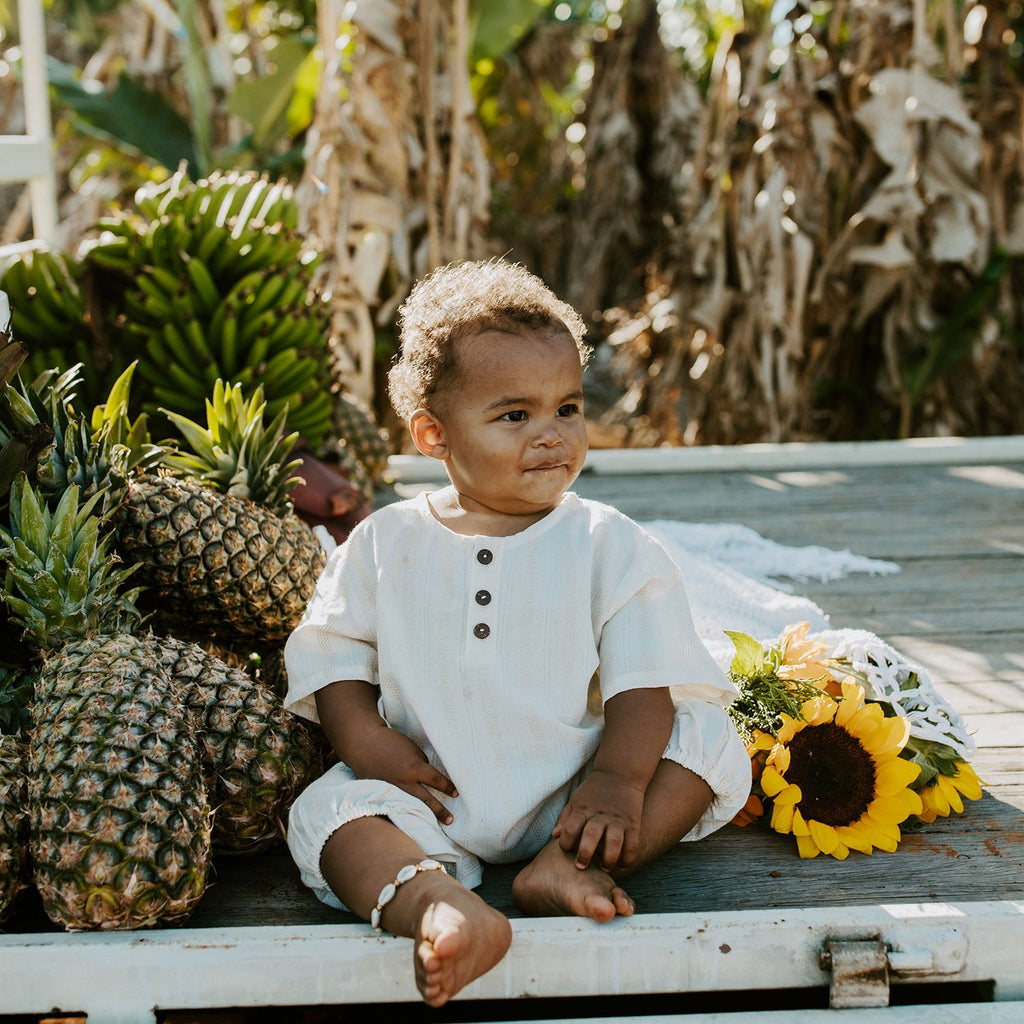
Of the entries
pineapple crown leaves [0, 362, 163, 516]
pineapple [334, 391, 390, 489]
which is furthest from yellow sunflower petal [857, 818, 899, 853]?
pineapple [334, 391, 390, 489]

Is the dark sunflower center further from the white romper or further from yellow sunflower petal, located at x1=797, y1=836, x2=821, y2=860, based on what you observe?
the white romper

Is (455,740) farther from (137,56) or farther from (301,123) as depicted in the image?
(137,56)

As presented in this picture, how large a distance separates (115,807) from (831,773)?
1.26 meters

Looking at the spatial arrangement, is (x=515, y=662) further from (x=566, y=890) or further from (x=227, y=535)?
(x=227, y=535)

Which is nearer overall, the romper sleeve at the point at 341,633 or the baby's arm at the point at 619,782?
the baby's arm at the point at 619,782

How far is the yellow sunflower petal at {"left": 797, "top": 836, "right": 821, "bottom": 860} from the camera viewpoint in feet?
6.38

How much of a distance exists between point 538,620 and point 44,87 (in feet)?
11.4

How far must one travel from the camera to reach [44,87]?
4.22m

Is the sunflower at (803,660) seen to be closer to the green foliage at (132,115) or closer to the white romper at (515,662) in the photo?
the white romper at (515,662)

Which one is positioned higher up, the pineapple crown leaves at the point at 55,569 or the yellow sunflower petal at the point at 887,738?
the pineapple crown leaves at the point at 55,569

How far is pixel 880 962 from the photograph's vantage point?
1592mm

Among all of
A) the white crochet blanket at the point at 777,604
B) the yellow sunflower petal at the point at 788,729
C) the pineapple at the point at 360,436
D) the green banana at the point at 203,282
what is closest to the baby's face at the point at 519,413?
the yellow sunflower petal at the point at 788,729

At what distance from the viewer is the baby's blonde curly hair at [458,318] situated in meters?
1.95

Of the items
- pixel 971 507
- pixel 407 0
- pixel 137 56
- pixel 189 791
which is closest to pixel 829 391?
pixel 971 507
